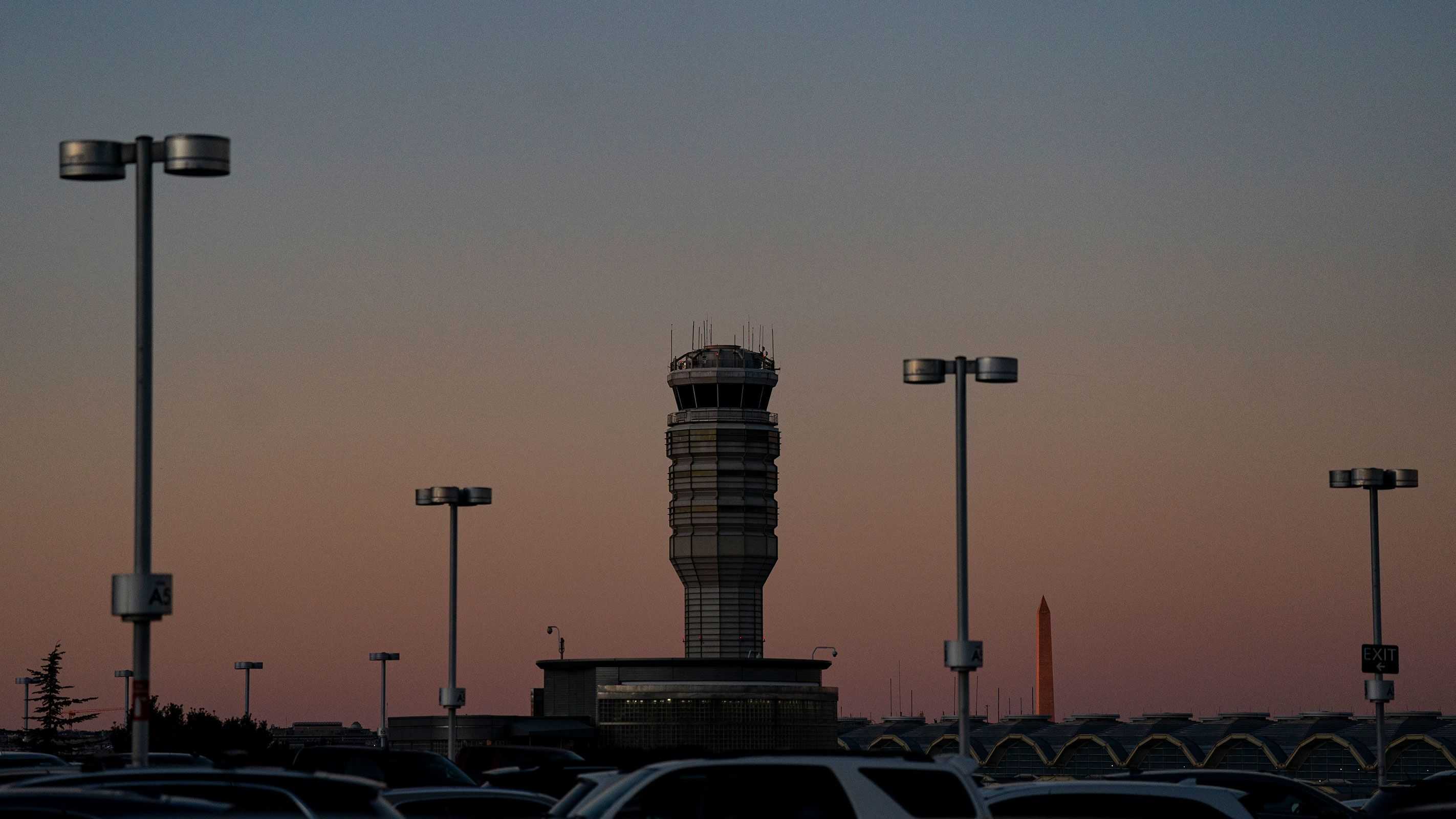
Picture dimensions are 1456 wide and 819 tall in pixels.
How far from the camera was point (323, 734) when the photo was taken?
419 ft

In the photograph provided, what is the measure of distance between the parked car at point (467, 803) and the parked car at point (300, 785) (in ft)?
14.9

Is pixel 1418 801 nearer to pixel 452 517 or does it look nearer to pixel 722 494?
pixel 452 517

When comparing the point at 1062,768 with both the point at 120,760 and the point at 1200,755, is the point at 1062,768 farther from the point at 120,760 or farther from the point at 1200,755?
the point at 120,760

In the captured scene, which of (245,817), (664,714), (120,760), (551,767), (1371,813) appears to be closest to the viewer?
(245,817)

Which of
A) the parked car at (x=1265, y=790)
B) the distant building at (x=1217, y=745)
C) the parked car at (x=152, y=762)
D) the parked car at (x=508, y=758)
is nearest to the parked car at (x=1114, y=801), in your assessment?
the parked car at (x=1265, y=790)

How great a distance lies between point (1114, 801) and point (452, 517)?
36391 millimetres

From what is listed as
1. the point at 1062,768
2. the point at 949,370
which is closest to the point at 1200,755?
the point at 1062,768

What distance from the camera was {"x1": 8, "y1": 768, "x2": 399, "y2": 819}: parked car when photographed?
15953 mm

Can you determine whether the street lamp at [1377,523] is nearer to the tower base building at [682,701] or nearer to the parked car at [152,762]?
the parked car at [152,762]

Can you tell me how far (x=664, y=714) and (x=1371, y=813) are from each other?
393 ft

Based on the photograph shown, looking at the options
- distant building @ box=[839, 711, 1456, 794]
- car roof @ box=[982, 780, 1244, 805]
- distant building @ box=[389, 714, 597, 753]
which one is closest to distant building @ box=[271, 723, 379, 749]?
distant building @ box=[389, 714, 597, 753]

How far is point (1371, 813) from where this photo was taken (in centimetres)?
2516

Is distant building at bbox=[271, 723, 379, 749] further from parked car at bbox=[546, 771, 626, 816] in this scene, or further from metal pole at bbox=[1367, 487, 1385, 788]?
parked car at bbox=[546, 771, 626, 816]

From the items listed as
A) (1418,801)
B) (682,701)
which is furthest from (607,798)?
(682,701)
